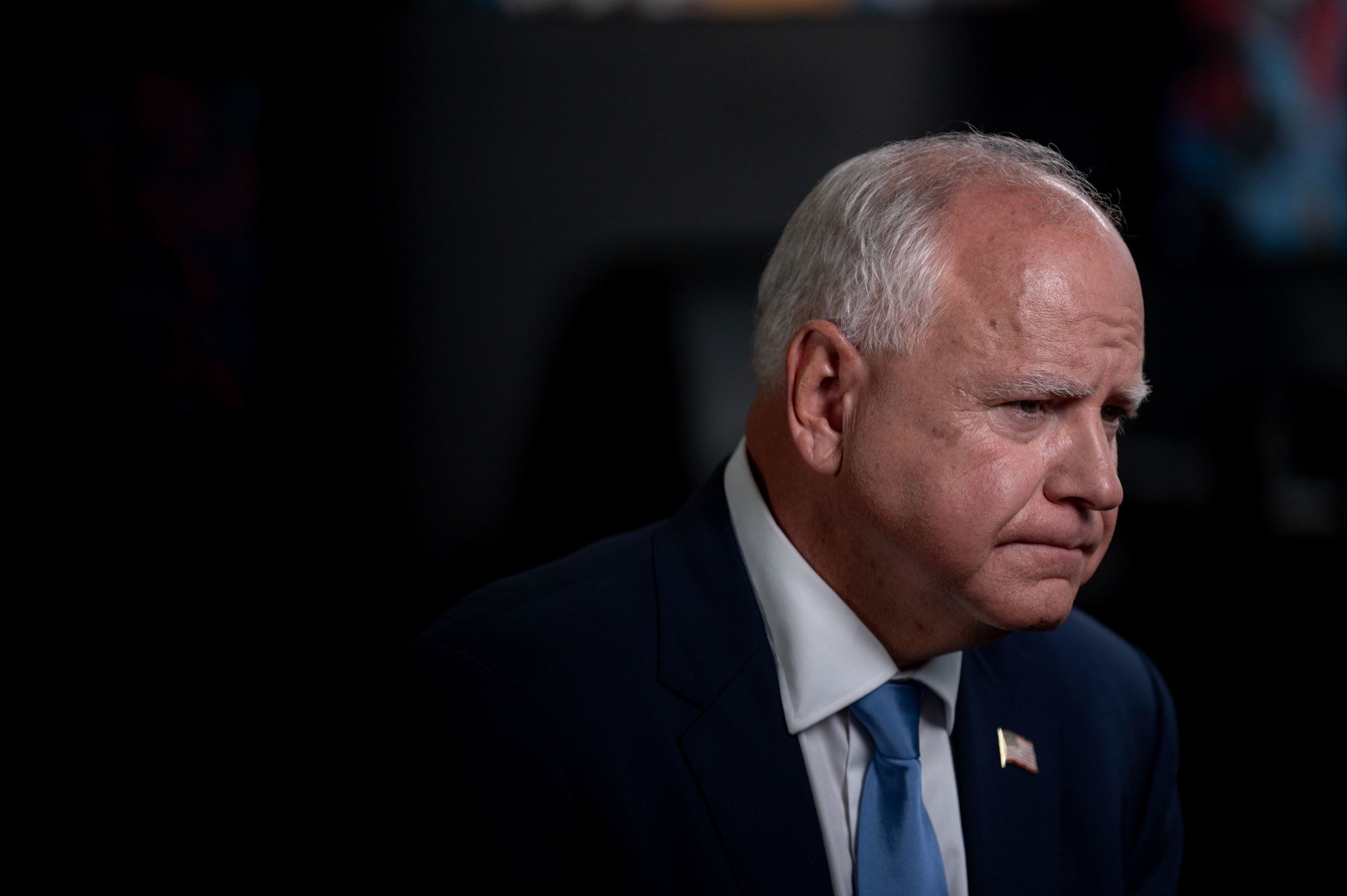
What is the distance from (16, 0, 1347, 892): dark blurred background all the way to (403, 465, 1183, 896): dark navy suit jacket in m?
2.10

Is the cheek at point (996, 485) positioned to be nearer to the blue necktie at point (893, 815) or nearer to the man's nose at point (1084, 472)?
the man's nose at point (1084, 472)

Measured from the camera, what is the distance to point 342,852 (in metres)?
3.10

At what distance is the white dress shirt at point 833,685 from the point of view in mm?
1404

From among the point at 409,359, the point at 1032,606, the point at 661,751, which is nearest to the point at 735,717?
the point at 661,751

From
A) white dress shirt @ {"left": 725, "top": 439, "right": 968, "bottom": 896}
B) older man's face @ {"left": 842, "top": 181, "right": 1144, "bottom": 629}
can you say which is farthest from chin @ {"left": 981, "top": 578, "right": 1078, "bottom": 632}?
white dress shirt @ {"left": 725, "top": 439, "right": 968, "bottom": 896}

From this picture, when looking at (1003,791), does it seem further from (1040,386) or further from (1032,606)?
(1040,386)

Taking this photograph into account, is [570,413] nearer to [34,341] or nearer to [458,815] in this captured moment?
[34,341]

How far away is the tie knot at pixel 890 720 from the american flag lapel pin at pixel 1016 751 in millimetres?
147

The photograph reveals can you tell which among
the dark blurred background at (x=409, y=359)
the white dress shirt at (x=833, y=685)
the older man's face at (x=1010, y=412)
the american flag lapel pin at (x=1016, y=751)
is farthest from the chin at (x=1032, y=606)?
the dark blurred background at (x=409, y=359)

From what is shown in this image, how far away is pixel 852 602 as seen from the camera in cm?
145

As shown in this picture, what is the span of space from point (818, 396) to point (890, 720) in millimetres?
371

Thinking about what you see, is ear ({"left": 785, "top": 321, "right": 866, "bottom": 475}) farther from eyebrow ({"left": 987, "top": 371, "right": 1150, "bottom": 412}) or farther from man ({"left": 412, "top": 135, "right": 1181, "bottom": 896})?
eyebrow ({"left": 987, "top": 371, "right": 1150, "bottom": 412})

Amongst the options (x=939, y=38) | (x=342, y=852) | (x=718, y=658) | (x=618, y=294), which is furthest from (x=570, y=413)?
(x=718, y=658)

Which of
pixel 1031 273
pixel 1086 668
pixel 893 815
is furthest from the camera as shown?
pixel 1086 668
